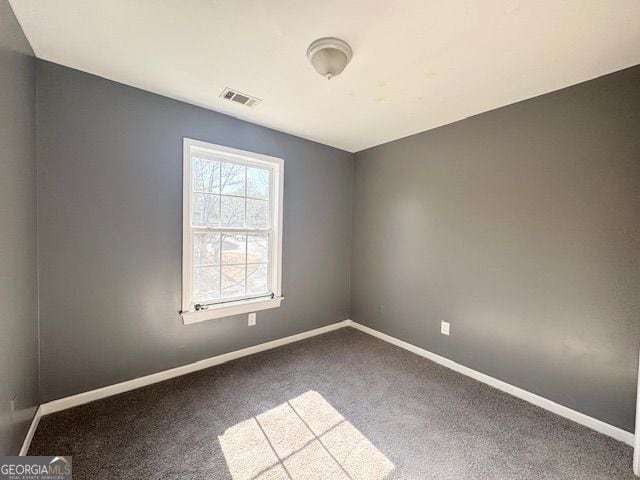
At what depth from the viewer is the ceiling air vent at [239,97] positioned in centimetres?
210

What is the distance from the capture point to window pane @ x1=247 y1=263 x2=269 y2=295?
9.08 ft

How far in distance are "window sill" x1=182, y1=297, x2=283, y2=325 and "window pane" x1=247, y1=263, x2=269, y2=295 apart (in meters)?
0.12

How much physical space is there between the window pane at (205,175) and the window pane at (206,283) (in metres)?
0.74

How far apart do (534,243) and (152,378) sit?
3233mm

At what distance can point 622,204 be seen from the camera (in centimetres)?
171

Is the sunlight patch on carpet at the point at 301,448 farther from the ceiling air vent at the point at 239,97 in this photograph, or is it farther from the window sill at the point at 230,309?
the ceiling air vent at the point at 239,97

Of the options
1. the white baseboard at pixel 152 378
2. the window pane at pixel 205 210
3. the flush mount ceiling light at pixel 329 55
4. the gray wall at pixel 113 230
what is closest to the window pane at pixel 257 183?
the gray wall at pixel 113 230

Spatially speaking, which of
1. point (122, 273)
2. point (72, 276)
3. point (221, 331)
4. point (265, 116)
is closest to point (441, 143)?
point (265, 116)

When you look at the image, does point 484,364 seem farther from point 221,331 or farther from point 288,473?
point 221,331

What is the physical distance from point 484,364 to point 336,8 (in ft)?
9.20

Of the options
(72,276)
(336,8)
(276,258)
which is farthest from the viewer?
(276,258)

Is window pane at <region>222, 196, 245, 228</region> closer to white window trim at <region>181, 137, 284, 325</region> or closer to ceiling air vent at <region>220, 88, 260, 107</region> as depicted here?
white window trim at <region>181, 137, 284, 325</region>

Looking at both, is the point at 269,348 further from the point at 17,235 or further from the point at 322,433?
the point at 17,235

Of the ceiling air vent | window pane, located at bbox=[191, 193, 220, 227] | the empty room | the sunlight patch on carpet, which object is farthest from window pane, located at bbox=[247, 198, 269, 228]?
the sunlight patch on carpet
